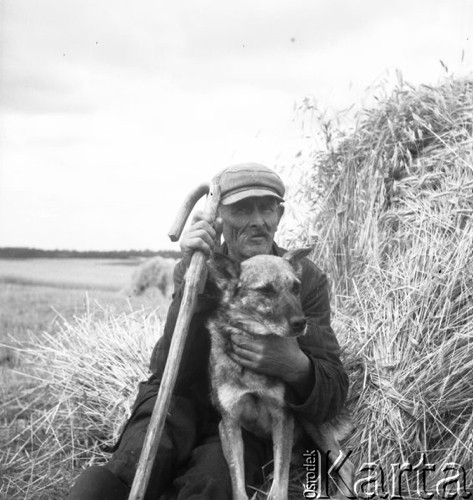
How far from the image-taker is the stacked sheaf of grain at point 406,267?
3453 mm

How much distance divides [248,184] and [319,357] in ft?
3.39

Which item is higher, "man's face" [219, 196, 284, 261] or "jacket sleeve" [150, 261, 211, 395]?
"man's face" [219, 196, 284, 261]

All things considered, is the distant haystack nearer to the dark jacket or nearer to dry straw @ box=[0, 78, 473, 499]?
dry straw @ box=[0, 78, 473, 499]

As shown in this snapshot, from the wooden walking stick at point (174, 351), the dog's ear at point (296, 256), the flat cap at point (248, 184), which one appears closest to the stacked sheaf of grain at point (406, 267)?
the dog's ear at point (296, 256)

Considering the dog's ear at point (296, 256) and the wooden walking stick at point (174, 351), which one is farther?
the dog's ear at point (296, 256)

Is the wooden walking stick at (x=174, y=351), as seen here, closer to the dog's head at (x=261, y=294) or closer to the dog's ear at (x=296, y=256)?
the dog's head at (x=261, y=294)

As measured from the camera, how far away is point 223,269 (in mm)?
3195

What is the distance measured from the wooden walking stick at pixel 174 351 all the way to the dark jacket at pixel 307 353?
8.5 inches

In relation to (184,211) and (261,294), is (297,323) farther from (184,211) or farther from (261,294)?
(184,211)

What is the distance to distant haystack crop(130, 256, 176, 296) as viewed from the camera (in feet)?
25.4

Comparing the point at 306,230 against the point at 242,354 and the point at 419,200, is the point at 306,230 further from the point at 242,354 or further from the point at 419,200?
the point at 242,354

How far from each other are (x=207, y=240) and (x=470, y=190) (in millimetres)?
1682

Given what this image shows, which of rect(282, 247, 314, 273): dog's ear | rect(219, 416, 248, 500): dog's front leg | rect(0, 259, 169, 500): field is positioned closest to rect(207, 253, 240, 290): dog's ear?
rect(282, 247, 314, 273): dog's ear

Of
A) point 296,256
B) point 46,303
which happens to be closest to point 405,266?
point 296,256
